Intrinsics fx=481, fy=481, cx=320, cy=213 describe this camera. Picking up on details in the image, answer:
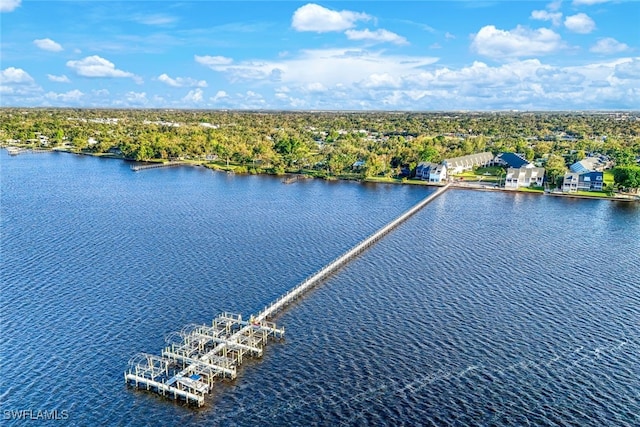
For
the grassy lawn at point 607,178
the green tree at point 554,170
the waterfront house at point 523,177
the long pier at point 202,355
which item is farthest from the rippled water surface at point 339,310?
the grassy lawn at point 607,178

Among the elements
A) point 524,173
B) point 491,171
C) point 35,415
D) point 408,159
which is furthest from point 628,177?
point 35,415

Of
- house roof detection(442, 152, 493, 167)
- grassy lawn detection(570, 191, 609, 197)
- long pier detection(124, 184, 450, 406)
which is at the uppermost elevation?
house roof detection(442, 152, 493, 167)

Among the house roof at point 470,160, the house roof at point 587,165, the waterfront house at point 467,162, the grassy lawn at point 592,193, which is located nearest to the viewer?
the grassy lawn at point 592,193

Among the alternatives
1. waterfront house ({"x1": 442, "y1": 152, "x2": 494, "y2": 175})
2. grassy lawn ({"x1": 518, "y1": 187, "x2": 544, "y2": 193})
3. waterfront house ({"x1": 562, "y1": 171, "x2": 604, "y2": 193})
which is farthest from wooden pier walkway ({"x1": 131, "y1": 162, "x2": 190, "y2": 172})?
waterfront house ({"x1": 562, "y1": 171, "x2": 604, "y2": 193})

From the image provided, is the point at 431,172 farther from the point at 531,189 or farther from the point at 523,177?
the point at 531,189

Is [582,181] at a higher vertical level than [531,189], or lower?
higher

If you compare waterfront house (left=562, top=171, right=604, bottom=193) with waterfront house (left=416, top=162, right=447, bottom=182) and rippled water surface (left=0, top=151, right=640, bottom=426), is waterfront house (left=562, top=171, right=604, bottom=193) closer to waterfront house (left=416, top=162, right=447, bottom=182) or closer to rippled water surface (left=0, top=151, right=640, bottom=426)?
rippled water surface (left=0, top=151, right=640, bottom=426)

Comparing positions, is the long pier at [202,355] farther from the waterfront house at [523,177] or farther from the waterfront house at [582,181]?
the waterfront house at [582,181]
